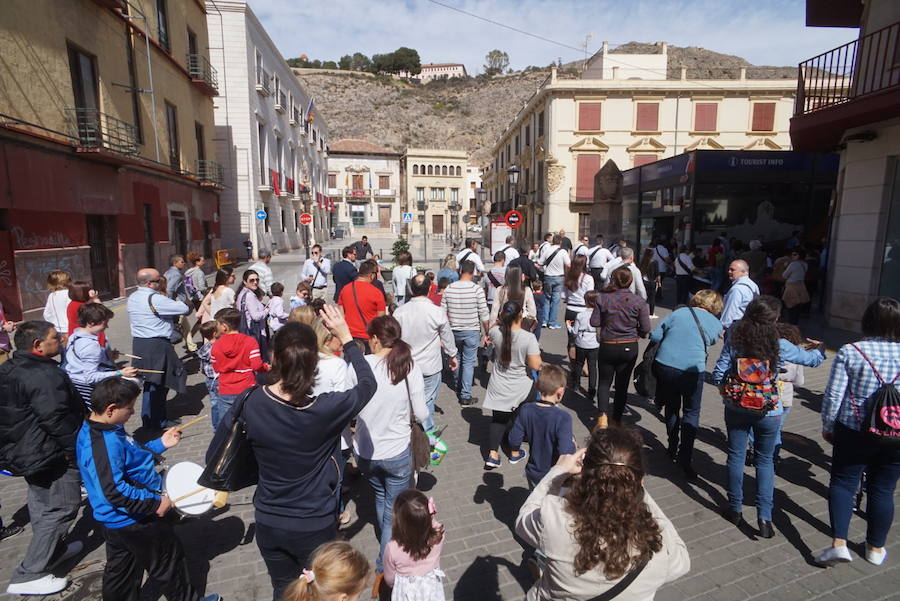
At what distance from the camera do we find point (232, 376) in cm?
431

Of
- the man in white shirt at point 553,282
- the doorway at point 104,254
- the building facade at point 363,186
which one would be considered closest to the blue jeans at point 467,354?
the man in white shirt at point 553,282

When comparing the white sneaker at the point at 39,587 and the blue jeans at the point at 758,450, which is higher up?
the blue jeans at the point at 758,450

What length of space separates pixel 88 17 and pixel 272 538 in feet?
52.9

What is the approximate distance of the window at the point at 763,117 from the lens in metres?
30.1

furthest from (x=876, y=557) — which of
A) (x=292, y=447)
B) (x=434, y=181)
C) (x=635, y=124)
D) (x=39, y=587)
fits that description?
(x=434, y=181)

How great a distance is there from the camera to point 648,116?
100 ft

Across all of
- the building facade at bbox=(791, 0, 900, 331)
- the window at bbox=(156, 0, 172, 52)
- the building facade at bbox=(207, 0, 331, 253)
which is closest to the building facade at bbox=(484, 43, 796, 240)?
the building facade at bbox=(207, 0, 331, 253)

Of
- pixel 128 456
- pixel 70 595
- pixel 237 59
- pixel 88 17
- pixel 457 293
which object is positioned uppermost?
pixel 237 59

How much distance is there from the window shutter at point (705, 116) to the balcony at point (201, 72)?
28.5m

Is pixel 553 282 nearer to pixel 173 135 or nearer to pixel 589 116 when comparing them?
pixel 173 135

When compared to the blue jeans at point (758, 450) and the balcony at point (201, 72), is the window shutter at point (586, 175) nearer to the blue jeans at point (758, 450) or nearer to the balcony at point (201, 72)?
the balcony at point (201, 72)

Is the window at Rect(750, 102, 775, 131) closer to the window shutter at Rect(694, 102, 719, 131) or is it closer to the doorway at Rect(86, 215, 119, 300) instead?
the window shutter at Rect(694, 102, 719, 131)

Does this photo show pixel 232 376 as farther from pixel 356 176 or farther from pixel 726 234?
pixel 356 176

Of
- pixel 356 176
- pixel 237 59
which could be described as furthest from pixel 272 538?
pixel 356 176
